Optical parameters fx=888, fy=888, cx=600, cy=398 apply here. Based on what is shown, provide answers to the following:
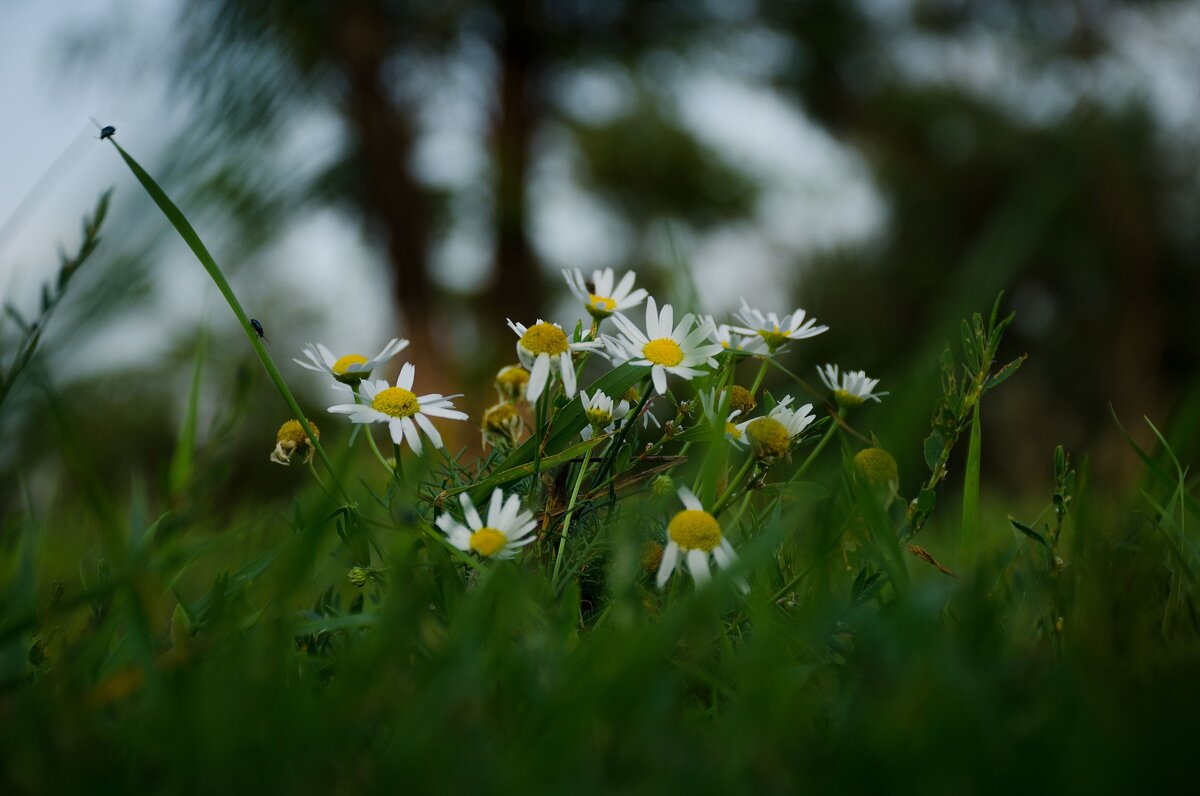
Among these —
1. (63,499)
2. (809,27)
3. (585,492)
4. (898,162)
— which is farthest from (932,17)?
(585,492)

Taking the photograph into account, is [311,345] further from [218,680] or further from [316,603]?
[218,680]

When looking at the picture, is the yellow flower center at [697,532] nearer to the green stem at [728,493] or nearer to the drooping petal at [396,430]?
the green stem at [728,493]

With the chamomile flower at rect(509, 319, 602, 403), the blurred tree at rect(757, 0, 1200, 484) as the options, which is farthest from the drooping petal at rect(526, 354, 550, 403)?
the blurred tree at rect(757, 0, 1200, 484)

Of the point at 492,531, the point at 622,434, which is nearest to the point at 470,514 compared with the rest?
the point at 492,531

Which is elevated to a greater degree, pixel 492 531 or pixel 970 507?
pixel 492 531

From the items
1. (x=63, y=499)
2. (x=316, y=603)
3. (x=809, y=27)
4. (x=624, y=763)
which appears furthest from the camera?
(x=809, y=27)

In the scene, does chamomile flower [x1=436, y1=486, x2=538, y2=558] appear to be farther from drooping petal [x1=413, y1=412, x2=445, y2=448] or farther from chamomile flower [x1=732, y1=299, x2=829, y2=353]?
chamomile flower [x1=732, y1=299, x2=829, y2=353]

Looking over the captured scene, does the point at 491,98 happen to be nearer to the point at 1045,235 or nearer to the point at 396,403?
the point at 1045,235
